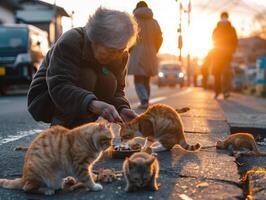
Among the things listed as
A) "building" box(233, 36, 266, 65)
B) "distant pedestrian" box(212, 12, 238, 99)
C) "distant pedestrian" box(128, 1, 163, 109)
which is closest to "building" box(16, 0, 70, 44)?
"distant pedestrian" box(212, 12, 238, 99)

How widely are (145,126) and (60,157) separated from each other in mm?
1681

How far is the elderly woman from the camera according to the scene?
3.14 m

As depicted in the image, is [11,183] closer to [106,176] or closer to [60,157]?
[60,157]

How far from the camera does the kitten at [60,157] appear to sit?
2.70 meters

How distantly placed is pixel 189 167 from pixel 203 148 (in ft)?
3.08

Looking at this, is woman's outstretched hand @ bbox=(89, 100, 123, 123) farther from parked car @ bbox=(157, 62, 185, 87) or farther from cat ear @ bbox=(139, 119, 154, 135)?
parked car @ bbox=(157, 62, 185, 87)

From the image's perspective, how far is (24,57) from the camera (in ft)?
43.4

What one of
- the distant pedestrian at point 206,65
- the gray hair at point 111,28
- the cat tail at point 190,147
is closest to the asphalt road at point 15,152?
the cat tail at point 190,147

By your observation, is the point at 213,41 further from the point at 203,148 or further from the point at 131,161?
the point at 131,161

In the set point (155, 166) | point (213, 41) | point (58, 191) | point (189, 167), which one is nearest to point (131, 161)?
point (155, 166)

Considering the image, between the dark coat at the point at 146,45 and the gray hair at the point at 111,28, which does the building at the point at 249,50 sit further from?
the gray hair at the point at 111,28

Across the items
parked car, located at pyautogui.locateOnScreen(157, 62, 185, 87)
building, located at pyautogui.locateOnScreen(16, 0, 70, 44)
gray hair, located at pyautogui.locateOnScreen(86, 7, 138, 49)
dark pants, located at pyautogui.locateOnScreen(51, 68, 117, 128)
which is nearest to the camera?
gray hair, located at pyautogui.locateOnScreen(86, 7, 138, 49)

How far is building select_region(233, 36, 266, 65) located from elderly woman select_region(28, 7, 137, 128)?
5529 cm

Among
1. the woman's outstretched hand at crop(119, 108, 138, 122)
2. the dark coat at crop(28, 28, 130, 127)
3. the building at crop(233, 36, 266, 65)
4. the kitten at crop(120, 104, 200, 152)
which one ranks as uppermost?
the building at crop(233, 36, 266, 65)
